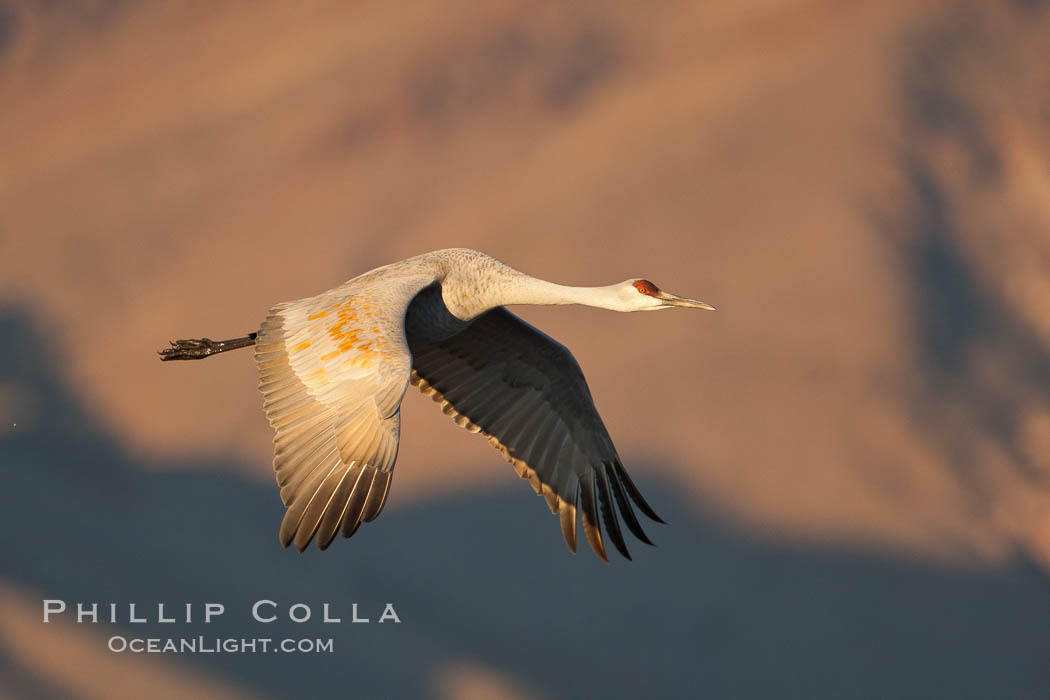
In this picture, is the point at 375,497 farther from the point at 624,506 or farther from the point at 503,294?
the point at 624,506

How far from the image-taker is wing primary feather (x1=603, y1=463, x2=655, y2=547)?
35.4 feet

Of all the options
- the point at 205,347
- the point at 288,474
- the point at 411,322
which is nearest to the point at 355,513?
the point at 288,474

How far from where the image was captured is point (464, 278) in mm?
10141

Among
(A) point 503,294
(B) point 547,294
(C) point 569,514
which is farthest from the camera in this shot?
(C) point 569,514

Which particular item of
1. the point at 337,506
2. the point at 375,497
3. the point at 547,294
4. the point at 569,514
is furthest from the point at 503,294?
the point at 337,506

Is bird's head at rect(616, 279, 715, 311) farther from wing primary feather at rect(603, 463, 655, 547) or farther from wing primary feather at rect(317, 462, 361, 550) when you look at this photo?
wing primary feather at rect(317, 462, 361, 550)

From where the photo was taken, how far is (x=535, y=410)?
1112cm

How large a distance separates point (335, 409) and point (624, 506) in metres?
3.58

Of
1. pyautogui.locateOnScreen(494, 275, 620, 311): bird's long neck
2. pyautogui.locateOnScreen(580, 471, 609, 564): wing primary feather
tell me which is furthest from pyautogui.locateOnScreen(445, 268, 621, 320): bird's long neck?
pyautogui.locateOnScreen(580, 471, 609, 564): wing primary feather

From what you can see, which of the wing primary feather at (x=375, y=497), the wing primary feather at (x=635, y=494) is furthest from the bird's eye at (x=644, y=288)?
the wing primary feather at (x=375, y=497)

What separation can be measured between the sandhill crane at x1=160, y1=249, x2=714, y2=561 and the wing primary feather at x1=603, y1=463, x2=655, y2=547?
0.5 inches

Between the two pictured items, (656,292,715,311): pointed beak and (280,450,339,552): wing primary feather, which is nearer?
(280,450,339,552): wing primary feather

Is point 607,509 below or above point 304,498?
below

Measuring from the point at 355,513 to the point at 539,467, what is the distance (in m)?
3.25
